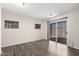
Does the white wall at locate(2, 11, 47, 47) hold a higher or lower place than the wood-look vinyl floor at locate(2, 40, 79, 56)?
higher

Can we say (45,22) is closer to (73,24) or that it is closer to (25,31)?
(25,31)

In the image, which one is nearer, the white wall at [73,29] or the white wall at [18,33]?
the white wall at [18,33]

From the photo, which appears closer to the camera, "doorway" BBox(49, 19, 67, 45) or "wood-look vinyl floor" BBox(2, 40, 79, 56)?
"wood-look vinyl floor" BBox(2, 40, 79, 56)

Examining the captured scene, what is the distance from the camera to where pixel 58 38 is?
4812mm

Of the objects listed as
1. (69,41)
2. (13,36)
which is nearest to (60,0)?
(13,36)

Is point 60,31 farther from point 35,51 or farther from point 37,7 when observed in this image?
point 37,7

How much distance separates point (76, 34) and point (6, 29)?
273 centimetres

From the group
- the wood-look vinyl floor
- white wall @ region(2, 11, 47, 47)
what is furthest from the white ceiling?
the wood-look vinyl floor

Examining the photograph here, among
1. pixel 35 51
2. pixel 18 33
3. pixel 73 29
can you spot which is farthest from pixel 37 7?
pixel 73 29

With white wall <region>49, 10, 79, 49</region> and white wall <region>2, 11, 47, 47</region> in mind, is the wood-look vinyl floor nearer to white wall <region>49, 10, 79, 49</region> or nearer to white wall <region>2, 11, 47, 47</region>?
white wall <region>2, 11, 47, 47</region>

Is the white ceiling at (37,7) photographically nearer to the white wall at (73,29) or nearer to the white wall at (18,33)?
the white wall at (18,33)

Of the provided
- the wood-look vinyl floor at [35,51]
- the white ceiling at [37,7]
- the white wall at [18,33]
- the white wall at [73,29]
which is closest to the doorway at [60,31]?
the white wall at [73,29]

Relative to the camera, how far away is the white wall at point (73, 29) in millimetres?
3289

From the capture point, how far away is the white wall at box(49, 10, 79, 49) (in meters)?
3.29
